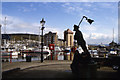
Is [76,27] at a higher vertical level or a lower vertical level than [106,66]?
higher

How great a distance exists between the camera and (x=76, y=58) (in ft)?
31.1

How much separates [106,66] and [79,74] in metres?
6.41

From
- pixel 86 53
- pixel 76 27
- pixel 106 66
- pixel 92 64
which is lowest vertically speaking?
pixel 106 66

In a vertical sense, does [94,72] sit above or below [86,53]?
below

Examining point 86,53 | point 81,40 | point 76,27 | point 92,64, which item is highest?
point 76,27

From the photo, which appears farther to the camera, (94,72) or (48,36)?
(48,36)

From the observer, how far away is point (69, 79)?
8.27m

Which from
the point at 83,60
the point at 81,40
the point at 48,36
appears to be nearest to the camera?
the point at 83,60

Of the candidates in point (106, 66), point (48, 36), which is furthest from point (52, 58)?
point (48, 36)

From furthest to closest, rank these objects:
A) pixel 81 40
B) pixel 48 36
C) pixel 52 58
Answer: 1. pixel 48 36
2. pixel 52 58
3. pixel 81 40

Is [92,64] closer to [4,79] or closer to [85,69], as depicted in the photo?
[85,69]

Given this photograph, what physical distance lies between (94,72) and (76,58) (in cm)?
147

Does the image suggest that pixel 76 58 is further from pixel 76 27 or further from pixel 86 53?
pixel 76 27

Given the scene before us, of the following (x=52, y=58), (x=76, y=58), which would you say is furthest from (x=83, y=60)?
(x=52, y=58)
